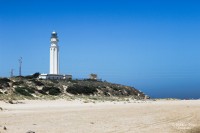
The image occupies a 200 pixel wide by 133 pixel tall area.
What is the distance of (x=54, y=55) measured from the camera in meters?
79.1

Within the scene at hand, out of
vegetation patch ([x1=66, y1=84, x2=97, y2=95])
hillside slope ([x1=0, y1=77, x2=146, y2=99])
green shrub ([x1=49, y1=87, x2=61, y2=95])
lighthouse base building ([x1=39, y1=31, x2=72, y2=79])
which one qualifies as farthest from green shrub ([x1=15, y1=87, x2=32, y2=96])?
lighthouse base building ([x1=39, y1=31, x2=72, y2=79])

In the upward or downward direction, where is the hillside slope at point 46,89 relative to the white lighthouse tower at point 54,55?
downward

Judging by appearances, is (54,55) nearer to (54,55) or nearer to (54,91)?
(54,55)

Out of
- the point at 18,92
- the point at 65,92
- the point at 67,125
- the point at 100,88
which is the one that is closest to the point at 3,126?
the point at 67,125

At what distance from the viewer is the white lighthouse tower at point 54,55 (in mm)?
78075

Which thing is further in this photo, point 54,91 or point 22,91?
point 54,91

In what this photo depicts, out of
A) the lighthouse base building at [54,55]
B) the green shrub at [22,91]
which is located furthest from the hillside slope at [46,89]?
the lighthouse base building at [54,55]

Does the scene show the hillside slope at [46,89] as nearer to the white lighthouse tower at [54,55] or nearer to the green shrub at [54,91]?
the green shrub at [54,91]

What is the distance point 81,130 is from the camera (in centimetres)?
1561

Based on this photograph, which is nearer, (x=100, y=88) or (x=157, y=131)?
(x=157, y=131)

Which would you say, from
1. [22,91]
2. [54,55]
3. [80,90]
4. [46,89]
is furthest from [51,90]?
[54,55]

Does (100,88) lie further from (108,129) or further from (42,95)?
(108,129)

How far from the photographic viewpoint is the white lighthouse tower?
256ft

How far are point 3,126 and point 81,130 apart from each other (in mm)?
3162
